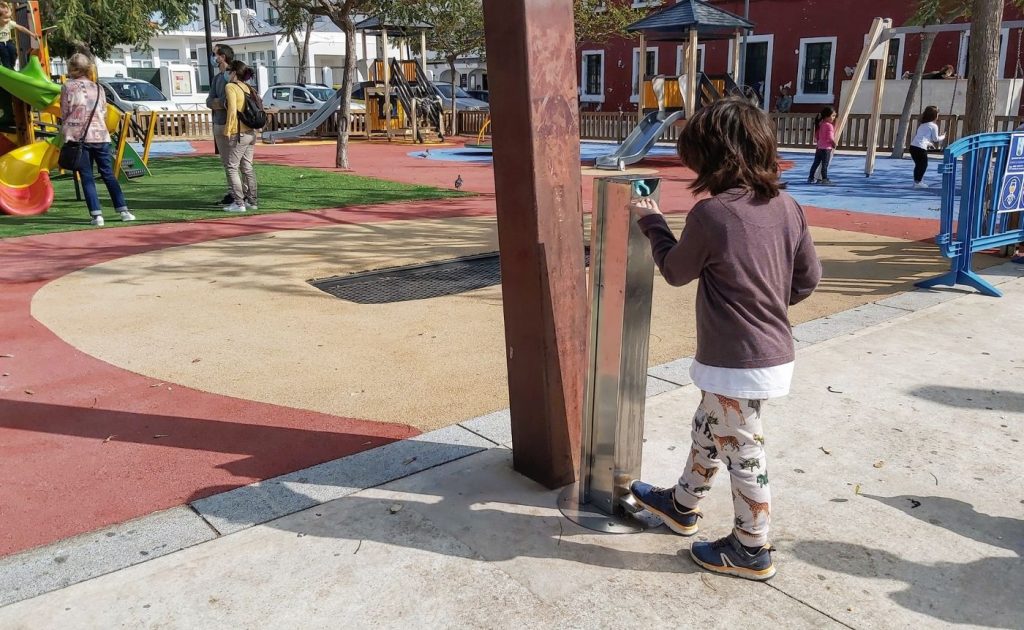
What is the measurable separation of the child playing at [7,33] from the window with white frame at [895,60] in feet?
78.5

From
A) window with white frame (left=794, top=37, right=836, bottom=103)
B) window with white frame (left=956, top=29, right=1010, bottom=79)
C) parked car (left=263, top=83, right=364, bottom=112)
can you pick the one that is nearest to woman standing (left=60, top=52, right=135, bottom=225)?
parked car (left=263, top=83, right=364, bottom=112)

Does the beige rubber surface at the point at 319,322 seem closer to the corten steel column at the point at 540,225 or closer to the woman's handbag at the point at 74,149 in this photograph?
the corten steel column at the point at 540,225

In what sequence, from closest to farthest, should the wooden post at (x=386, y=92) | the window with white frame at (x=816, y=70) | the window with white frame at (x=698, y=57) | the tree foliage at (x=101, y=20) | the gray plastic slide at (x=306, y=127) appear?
the tree foliage at (x=101, y=20) < the gray plastic slide at (x=306, y=127) < the wooden post at (x=386, y=92) < the window with white frame at (x=816, y=70) < the window with white frame at (x=698, y=57)

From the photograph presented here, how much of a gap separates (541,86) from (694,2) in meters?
18.9

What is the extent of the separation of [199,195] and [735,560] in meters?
11.3

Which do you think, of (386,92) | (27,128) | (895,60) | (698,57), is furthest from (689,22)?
(27,128)

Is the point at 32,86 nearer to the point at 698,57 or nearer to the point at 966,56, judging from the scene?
the point at 966,56

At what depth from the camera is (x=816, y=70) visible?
2916cm

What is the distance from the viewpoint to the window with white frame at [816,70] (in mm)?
28516

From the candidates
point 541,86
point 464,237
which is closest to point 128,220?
point 464,237

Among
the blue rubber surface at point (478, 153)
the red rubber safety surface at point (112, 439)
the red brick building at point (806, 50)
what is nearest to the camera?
the red rubber safety surface at point (112, 439)

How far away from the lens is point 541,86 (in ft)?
9.52

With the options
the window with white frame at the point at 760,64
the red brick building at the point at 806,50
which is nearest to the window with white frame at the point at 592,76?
the red brick building at the point at 806,50

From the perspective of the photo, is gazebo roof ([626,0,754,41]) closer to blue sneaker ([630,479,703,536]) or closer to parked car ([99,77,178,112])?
parked car ([99,77,178,112])
